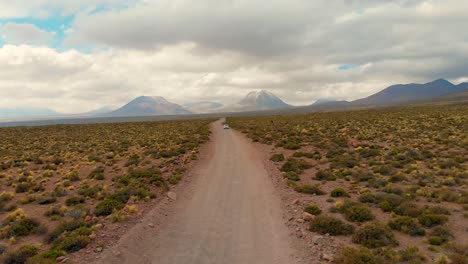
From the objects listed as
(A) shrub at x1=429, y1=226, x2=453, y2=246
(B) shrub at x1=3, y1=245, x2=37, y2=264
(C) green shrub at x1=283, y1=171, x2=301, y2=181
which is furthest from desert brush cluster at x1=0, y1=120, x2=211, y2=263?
(A) shrub at x1=429, y1=226, x2=453, y2=246

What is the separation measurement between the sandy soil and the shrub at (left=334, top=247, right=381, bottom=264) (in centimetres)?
128

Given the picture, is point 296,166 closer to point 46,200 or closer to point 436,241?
point 436,241

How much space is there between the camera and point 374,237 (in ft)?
34.5

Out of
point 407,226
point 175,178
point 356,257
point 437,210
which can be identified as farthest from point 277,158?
point 356,257

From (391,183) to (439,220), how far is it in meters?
6.00

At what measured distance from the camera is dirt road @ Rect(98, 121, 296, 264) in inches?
390

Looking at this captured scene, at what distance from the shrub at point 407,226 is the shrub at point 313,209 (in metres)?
2.98

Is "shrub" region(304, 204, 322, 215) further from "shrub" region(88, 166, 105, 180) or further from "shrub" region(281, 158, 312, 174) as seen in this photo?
"shrub" region(88, 166, 105, 180)

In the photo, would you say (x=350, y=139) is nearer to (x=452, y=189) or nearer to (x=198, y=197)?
(x=452, y=189)

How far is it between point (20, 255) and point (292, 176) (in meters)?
15.6

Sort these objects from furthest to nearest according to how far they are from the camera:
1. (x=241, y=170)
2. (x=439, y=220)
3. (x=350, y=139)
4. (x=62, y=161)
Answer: (x=350, y=139) < (x=62, y=161) < (x=241, y=170) < (x=439, y=220)

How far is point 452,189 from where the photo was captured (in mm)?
15688

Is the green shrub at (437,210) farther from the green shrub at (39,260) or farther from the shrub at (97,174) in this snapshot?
the shrub at (97,174)

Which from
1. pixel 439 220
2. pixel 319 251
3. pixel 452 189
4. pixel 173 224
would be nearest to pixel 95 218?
pixel 173 224
